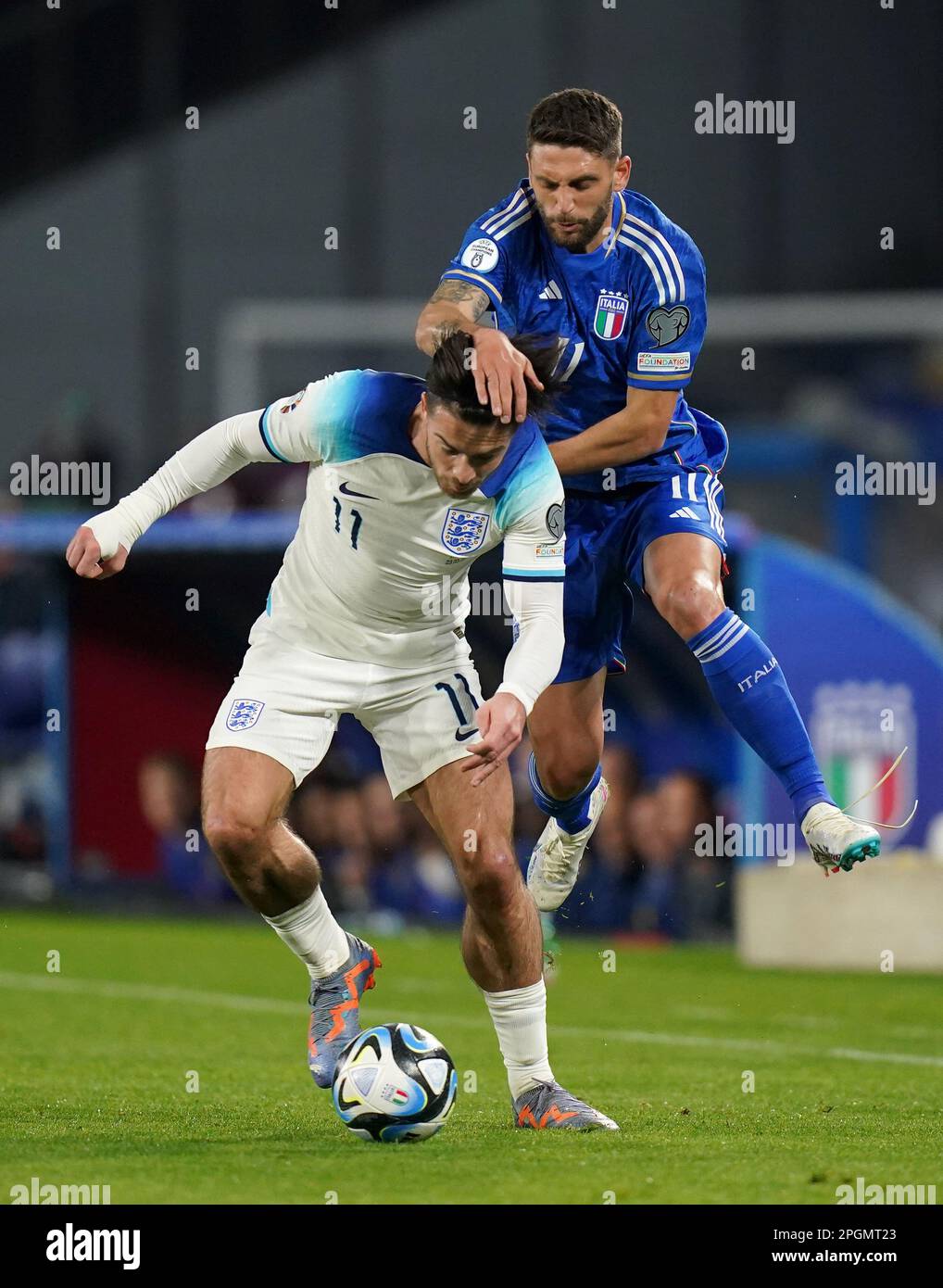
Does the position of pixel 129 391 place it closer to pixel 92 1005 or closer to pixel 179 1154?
pixel 92 1005

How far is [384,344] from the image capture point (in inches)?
995

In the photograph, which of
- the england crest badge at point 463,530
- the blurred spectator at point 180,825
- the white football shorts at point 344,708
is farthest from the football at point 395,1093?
the blurred spectator at point 180,825

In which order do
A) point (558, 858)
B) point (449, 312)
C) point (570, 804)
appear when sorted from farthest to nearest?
point (558, 858) → point (570, 804) → point (449, 312)

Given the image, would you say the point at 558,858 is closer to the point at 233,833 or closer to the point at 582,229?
the point at 233,833

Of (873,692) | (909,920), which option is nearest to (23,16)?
(873,692)

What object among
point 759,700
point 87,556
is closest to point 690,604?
point 759,700

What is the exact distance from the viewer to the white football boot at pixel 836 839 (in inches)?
263

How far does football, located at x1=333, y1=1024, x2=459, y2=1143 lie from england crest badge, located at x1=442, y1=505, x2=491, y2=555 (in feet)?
4.93

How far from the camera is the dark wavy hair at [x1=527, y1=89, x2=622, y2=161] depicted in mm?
6691

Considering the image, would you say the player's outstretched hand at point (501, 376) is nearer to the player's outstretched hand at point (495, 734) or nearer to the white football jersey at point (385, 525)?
the white football jersey at point (385, 525)

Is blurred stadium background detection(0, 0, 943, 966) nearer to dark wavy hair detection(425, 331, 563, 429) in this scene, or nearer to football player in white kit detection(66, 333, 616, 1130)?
football player in white kit detection(66, 333, 616, 1130)

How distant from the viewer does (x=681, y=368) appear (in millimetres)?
7176

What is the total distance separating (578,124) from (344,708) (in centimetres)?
194

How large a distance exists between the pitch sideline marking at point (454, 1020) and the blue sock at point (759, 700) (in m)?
2.02
